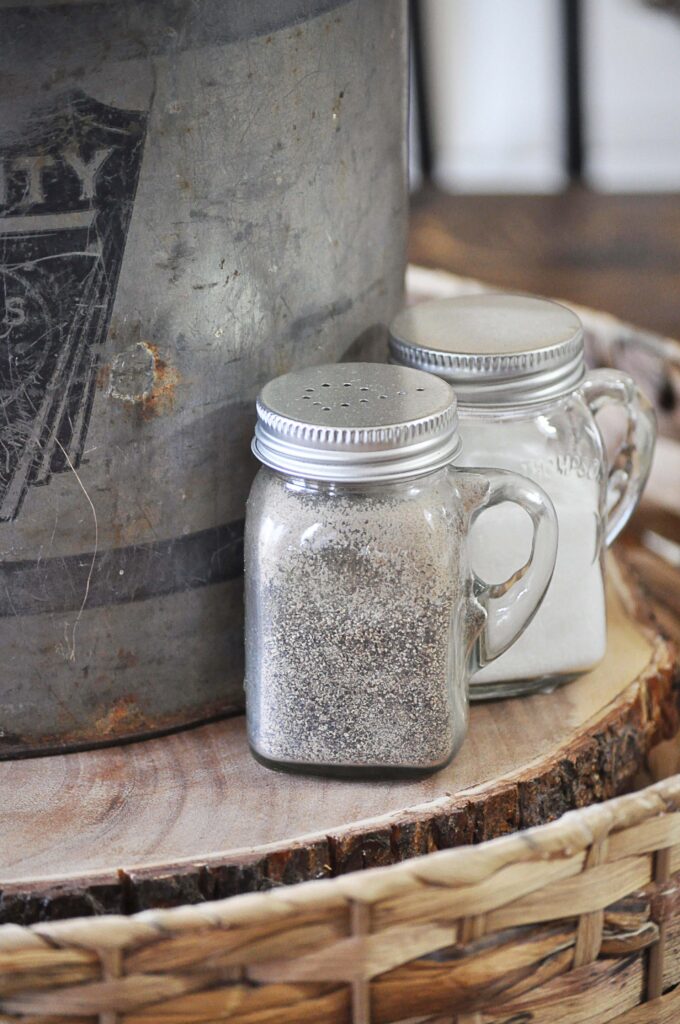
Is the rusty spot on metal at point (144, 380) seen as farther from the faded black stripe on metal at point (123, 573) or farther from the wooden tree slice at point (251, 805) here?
the wooden tree slice at point (251, 805)

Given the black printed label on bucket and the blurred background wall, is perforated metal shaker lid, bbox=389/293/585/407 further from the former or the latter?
the blurred background wall

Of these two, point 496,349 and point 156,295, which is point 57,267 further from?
point 496,349

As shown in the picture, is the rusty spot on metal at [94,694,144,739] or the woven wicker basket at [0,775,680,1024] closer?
the woven wicker basket at [0,775,680,1024]

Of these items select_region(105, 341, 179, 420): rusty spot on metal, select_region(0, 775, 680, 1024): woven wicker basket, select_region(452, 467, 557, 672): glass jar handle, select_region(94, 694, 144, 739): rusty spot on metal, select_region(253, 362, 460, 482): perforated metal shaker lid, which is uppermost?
select_region(105, 341, 179, 420): rusty spot on metal

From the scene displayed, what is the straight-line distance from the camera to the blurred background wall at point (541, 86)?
2566 millimetres

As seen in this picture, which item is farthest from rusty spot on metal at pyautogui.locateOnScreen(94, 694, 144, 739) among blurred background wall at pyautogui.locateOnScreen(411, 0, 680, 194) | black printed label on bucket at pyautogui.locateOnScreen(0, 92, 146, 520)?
blurred background wall at pyautogui.locateOnScreen(411, 0, 680, 194)

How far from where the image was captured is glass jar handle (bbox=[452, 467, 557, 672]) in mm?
711

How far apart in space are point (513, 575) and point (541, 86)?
7.30 feet

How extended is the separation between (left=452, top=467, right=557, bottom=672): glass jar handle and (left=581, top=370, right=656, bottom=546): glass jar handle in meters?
0.12

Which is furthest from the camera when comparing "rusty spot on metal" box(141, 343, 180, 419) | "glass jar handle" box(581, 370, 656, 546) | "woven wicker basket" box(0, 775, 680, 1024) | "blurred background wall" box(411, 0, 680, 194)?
"blurred background wall" box(411, 0, 680, 194)

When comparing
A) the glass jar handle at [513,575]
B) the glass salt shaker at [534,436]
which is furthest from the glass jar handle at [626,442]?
the glass jar handle at [513,575]

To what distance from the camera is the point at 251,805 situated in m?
0.71

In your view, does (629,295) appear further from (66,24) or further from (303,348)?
(66,24)

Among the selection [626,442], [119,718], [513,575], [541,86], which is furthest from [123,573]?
[541,86]
